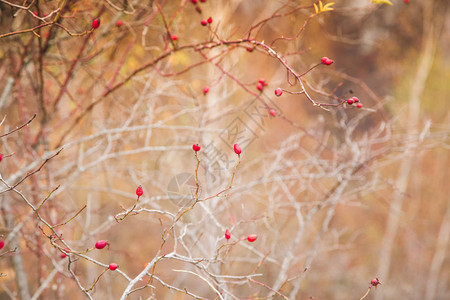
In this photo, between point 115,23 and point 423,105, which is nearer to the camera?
point 115,23

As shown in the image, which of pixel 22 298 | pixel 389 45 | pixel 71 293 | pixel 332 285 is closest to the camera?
pixel 22 298

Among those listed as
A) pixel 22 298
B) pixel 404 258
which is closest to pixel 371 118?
pixel 404 258

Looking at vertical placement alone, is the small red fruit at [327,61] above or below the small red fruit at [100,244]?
above

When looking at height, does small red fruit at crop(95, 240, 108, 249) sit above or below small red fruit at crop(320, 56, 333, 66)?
below

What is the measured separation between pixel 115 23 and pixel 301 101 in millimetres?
7031

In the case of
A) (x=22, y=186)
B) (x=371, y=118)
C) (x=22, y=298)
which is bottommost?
(x=22, y=298)

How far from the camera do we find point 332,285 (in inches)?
257

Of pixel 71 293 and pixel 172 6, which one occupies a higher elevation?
pixel 172 6

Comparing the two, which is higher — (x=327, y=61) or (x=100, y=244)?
(x=327, y=61)

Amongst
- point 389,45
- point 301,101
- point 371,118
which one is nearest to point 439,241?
point 371,118

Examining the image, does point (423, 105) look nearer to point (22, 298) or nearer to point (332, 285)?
point (332, 285)

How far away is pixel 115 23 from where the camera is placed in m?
1.97

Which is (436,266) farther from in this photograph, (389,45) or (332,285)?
(389,45)

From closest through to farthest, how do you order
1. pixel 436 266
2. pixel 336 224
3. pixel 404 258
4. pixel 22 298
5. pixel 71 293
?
1. pixel 22 298
2. pixel 71 293
3. pixel 436 266
4. pixel 404 258
5. pixel 336 224
